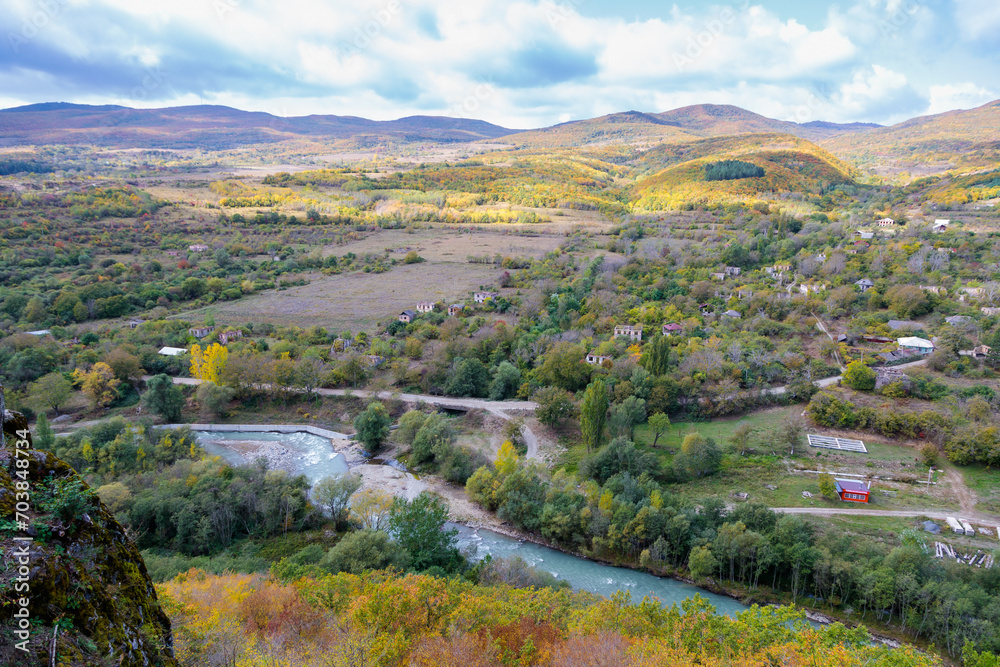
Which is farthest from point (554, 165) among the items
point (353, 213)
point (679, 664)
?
point (679, 664)

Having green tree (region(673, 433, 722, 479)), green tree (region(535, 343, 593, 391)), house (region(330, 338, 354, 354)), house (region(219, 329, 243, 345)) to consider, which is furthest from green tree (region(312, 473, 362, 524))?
house (region(219, 329, 243, 345))

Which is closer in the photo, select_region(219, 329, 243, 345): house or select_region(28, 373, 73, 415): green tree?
select_region(28, 373, 73, 415): green tree

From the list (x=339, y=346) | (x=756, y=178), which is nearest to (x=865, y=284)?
(x=339, y=346)

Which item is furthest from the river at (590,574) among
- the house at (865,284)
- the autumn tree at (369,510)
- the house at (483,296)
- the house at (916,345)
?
the house at (865,284)

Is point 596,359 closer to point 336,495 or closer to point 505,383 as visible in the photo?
point 505,383

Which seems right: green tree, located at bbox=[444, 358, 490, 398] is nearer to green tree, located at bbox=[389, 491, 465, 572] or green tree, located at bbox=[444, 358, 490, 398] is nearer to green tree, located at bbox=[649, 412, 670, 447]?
green tree, located at bbox=[649, 412, 670, 447]
